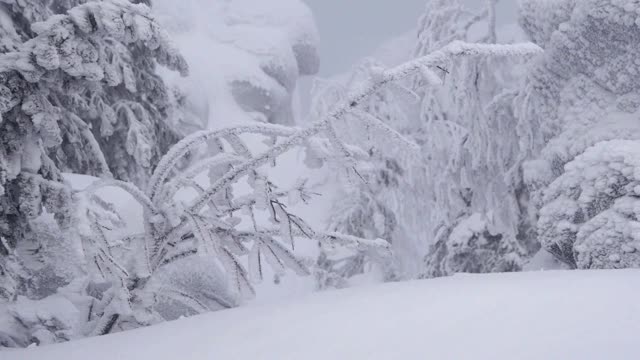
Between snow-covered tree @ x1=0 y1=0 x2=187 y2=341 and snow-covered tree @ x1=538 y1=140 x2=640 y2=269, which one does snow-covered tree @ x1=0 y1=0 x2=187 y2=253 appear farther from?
snow-covered tree @ x1=538 y1=140 x2=640 y2=269

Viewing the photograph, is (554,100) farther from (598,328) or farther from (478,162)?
(598,328)

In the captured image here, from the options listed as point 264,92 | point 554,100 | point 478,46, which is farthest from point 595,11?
point 264,92

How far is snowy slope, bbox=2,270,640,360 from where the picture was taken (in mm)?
1876

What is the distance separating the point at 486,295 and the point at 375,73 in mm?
1231

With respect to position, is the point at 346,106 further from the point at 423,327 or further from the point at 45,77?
the point at 45,77

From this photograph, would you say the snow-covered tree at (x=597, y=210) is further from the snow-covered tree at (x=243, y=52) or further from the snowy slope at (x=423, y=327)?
the snow-covered tree at (x=243, y=52)

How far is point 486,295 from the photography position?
2.39 metres

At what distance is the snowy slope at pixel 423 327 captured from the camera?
1.88 meters

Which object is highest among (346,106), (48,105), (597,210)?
(346,106)

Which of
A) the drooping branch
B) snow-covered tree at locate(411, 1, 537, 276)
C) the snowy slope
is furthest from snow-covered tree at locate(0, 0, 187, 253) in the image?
snow-covered tree at locate(411, 1, 537, 276)

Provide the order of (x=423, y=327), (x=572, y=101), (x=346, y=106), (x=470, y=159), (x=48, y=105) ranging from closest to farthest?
(x=423, y=327) < (x=346, y=106) < (x=48, y=105) < (x=572, y=101) < (x=470, y=159)

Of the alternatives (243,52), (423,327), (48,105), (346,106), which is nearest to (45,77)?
(48,105)

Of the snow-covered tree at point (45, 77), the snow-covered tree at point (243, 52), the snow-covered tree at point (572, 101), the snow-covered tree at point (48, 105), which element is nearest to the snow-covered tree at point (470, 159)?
the snow-covered tree at point (572, 101)

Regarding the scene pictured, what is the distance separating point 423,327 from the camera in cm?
210
